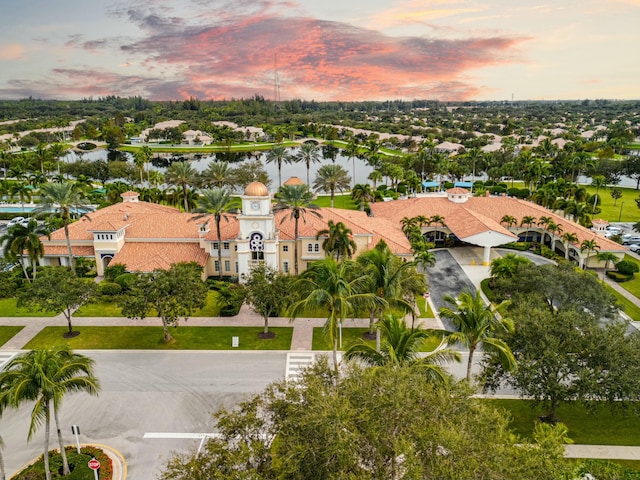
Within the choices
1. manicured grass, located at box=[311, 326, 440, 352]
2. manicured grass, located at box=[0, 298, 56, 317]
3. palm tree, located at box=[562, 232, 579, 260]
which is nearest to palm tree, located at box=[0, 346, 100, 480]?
manicured grass, located at box=[311, 326, 440, 352]

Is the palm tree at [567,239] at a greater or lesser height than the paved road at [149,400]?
greater

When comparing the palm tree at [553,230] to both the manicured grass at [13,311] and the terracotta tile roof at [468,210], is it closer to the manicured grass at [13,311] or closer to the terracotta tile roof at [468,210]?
the terracotta tile roof at [468,210]

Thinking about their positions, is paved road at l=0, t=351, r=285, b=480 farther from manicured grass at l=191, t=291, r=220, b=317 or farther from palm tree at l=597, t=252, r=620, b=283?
palm tree at l=597, t=252, r=620, b=283

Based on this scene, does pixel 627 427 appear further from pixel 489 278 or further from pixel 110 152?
pixel 110 152

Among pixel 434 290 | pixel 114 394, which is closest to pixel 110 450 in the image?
pixel 114 394

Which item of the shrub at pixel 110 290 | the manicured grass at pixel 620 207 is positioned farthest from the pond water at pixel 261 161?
the shrub at pixel 110 290

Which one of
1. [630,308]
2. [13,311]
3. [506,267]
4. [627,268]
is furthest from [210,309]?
[627,268]
